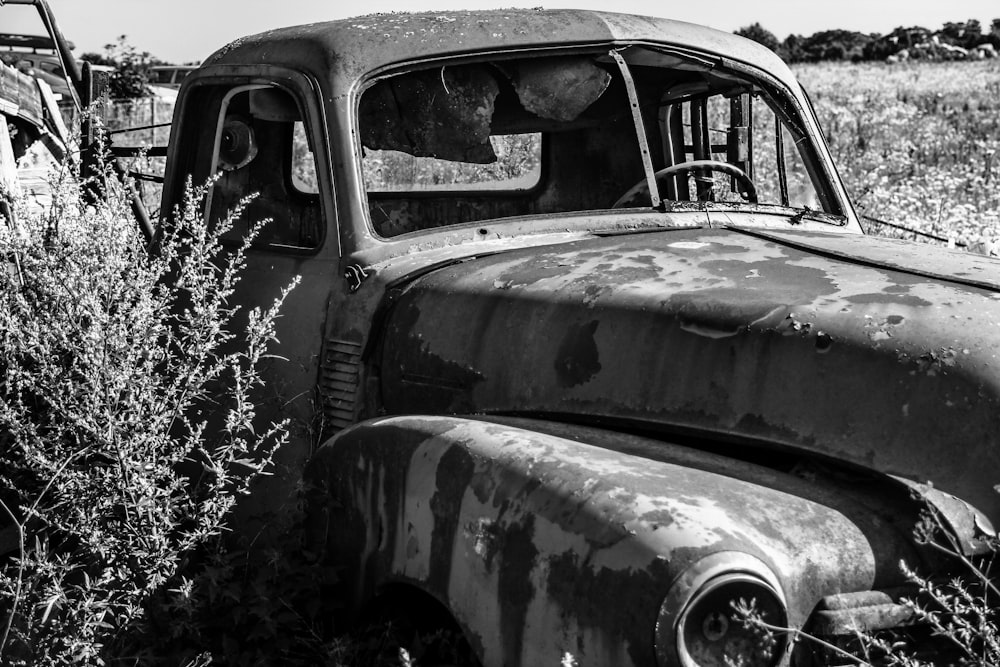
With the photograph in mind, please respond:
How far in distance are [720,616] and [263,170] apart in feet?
8.90

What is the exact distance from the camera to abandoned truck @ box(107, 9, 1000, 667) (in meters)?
2.13

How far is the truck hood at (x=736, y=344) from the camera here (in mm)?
2340

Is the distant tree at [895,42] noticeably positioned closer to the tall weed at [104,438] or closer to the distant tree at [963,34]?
the distant tree at [963,34]

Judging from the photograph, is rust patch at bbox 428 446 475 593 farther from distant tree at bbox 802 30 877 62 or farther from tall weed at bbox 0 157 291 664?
distant tree at bbox 802 30 877 62

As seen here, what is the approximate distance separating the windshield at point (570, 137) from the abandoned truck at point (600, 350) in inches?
0.6

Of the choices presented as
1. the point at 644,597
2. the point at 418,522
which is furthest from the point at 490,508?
the point at 644,597

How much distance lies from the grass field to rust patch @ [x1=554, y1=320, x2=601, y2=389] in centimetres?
211

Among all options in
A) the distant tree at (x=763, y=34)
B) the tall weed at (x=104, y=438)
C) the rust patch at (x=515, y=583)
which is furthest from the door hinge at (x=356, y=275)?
the distant tree at (x=763, y=34)

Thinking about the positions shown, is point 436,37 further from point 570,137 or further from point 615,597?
point 615,597

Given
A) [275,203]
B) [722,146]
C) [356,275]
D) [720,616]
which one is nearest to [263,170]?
[275,203]

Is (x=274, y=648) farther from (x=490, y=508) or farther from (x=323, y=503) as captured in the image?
(x=490, y=508)

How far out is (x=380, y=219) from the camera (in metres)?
3.68

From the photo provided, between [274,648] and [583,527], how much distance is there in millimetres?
1015

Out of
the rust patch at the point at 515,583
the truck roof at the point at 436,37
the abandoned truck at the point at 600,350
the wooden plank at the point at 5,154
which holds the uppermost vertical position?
the truck roof at the point at 436,37
